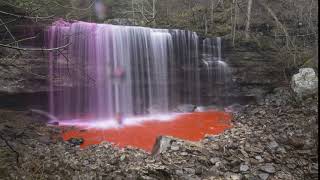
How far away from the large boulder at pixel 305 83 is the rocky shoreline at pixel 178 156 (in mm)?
2038

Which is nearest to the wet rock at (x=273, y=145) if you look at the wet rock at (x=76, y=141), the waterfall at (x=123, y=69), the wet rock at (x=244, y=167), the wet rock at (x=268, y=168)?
the wet rock at (x=268, y=168)

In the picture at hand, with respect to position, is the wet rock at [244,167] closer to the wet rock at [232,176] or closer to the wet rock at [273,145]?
the wet rock at [232,176]

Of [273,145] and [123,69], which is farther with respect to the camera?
[123,69]

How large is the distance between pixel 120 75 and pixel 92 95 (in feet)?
4.42

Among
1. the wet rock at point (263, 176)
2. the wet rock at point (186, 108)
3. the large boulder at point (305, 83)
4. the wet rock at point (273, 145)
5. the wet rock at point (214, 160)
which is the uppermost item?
the large boulder at point (305, 83)

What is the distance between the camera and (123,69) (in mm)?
14367

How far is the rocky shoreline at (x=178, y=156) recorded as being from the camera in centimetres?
800

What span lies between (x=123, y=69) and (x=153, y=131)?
346cm

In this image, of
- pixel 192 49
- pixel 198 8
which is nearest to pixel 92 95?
pixel 192 49

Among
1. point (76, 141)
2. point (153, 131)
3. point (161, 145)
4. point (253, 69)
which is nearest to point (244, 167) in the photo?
point (161, 145)

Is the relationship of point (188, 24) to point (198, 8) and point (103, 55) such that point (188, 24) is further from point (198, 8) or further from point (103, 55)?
point (103, 55)

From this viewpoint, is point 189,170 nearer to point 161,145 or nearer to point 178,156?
point 178,156

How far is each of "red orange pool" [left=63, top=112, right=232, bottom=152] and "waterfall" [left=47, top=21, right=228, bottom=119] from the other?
6.28 feet

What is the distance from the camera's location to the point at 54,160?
866 centimetres
